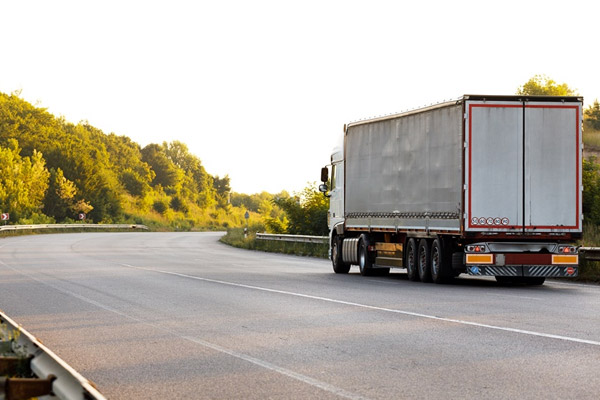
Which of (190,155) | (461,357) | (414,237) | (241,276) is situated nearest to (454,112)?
(414,237)

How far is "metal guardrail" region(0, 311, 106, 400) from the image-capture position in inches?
230

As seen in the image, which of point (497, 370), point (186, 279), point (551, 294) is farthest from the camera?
point (186, 279)

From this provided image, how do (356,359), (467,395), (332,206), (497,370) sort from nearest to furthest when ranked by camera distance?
(467,395), (497,370), (356,359), (332,206)

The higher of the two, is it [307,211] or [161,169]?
[161,169]

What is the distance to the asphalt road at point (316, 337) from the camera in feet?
26.4

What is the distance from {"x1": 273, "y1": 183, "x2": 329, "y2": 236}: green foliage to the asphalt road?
1025 inches

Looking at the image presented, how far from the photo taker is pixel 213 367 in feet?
29.6

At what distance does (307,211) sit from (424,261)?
26057 millimetres

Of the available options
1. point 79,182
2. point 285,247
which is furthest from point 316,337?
point 79,182

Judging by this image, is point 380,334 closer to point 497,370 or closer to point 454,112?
point 497,370

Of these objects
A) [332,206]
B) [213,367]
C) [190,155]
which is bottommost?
[213,367]

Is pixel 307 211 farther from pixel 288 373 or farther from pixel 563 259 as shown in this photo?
pixel 288 373

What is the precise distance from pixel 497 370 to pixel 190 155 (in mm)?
161655

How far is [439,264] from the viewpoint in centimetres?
2080
